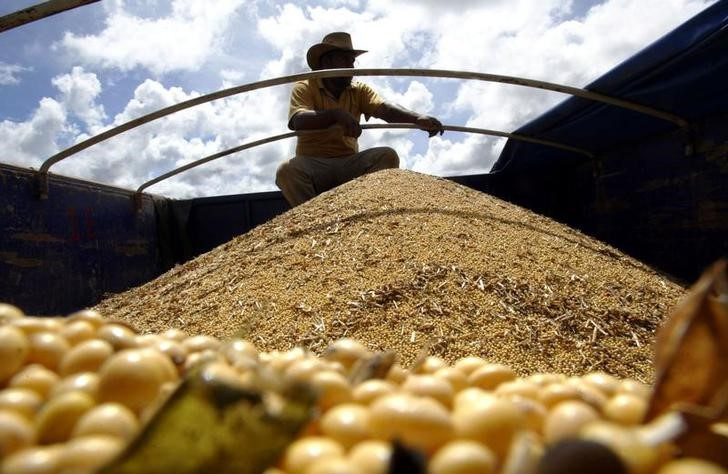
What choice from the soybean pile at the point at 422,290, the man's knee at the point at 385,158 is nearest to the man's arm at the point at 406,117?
the man's knee at the point at 385,158

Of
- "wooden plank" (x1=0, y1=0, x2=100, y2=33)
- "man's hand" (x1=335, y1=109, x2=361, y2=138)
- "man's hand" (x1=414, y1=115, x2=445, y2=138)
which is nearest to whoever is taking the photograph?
"wooden plank" (x1=0, y1=0, x2=100, y2=33)

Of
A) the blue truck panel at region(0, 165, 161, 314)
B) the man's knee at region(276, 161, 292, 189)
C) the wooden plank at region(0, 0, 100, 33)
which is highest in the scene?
the wooden plank at region(0, 0, 100, 33)

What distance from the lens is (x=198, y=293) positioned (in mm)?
3414

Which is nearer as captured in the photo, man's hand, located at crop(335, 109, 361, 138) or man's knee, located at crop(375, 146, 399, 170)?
man's hand, located at crop(335, 109, 361, 138)

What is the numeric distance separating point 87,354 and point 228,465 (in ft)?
1.50

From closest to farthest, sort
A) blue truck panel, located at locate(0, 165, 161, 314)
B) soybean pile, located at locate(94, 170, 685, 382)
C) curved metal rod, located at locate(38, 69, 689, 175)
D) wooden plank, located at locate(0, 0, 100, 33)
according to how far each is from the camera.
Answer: soybean pile, located at locate(94, 170, 685, 382)
wooden plank, located at locate(0, 0, 100, 33)
blue truck panel, located at locate(0, 165, 161, 314)
curved metal rod, located at locate(38, 69, 689, 175)

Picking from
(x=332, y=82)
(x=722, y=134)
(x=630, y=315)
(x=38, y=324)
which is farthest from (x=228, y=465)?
(x=332, y=82)

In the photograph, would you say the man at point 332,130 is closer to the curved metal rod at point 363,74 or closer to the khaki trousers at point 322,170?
the khaki trousers at point 322,170

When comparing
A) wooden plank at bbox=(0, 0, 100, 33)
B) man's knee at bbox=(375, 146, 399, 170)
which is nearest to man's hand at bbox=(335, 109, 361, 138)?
man's knee at bbox=(375, 146, 399, 170)

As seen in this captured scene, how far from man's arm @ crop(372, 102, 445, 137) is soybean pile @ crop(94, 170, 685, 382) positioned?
1.40 m

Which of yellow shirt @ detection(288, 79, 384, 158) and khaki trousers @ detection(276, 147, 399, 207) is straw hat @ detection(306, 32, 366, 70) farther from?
khaki trousers @ detection(276, 147, 399, 207)

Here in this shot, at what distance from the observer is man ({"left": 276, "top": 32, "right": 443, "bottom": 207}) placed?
561 centimetres

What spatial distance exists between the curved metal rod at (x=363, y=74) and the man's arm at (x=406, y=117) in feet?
3.42

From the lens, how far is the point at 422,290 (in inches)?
114
